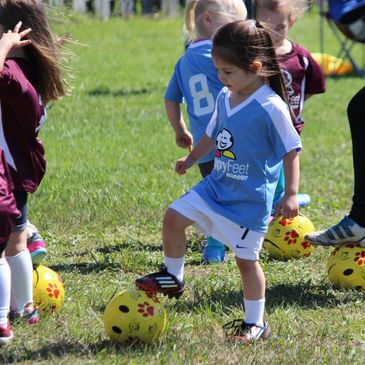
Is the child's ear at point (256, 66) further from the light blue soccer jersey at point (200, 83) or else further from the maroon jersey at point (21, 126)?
the light blue soccer jersey at point (200, 83)

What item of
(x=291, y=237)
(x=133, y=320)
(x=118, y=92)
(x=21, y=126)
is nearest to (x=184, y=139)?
(x=291, y=237)

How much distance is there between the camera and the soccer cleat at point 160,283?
494 centimetres

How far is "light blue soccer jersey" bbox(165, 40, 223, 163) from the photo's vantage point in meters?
6.20

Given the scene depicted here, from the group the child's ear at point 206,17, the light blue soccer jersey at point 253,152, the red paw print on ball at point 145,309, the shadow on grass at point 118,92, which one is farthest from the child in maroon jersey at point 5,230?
the shadow on grass at point 118,92

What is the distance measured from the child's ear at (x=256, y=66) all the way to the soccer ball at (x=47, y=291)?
1551 millimetres

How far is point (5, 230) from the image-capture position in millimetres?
4148

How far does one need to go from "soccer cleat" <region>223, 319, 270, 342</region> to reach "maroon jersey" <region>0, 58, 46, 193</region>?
1.22 meters

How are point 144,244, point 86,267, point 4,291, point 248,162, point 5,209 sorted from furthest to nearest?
point 144,244
point 86,267
point 248,162
point 4,291
point 5,209

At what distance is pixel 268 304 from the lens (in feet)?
17.4

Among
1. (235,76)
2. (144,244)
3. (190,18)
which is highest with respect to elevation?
(235,76)

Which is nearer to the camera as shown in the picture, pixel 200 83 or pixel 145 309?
pixel 145 309

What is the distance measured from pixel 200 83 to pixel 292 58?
646 mm

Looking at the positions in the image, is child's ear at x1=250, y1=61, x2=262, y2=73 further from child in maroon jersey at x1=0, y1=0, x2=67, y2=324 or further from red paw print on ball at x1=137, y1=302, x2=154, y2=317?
red paw print on ball at x1=137, y1=302, x2=154, y2=317

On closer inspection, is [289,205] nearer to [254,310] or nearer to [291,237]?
[254,310]
